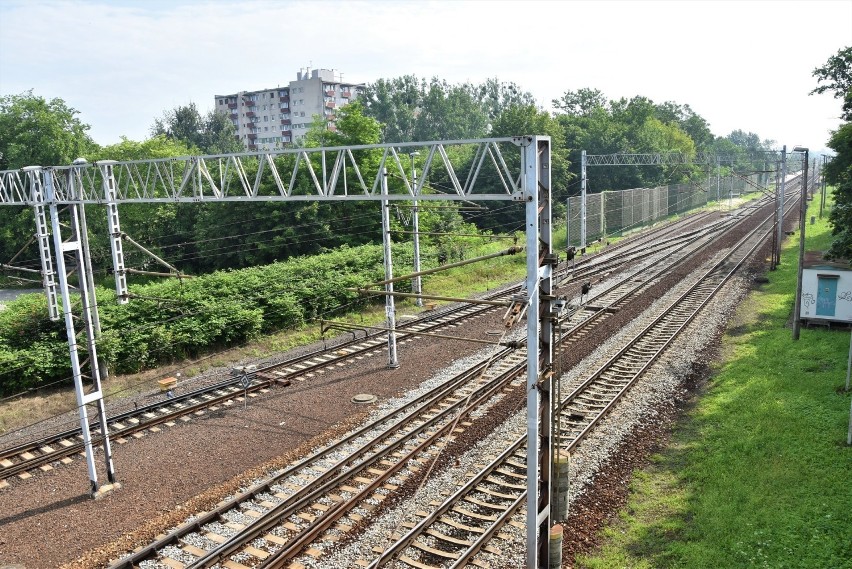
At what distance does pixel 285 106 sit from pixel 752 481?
287 feet

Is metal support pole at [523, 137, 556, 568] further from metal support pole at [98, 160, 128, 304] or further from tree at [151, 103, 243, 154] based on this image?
tree at [151, 103, 243, 154]

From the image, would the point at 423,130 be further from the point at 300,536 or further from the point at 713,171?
the point at 300,536

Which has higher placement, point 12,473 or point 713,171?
point 713,171

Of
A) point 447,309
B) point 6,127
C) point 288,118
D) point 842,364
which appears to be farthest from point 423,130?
point 842,364

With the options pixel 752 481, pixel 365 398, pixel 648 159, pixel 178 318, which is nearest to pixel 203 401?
pixel 365 398

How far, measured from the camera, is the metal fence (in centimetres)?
A: 3884

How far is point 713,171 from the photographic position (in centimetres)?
7731

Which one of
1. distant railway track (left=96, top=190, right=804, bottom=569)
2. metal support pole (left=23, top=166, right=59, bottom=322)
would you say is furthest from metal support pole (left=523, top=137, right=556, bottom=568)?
metal support pole (left=23, top=166, right=59, bottom=322)

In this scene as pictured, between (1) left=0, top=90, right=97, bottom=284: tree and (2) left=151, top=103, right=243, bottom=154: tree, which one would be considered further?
(2) left=151, top=103, right=243, bottom=154: tree

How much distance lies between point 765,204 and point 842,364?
5722 centimetres

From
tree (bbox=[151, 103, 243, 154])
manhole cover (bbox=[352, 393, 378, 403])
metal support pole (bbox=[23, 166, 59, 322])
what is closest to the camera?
metal support pole (bbox=[23, 166, 59, 322])

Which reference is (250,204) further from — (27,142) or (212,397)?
(212,397)

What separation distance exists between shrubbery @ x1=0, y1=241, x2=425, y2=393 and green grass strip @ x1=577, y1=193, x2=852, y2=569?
31.0ft

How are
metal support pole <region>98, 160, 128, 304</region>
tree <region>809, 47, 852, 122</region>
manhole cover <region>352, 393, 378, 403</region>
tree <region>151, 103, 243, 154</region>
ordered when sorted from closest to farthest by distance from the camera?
metal support pole <region>98, 160, 128, 304</region> < manhole cover <region>352, 393, 378, 403</region> < tree <region>809, 47, 852, 122</region> < tree <region>151, 103, 243, 154</region>
